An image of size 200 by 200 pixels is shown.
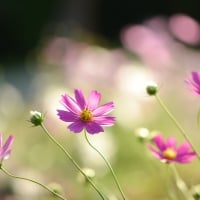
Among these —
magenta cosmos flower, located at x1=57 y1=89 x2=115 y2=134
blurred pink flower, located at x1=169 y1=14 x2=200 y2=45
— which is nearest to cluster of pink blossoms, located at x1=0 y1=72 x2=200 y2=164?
magenta cosmos flower, located at x1=57 y1=89 x2=115 y2=134

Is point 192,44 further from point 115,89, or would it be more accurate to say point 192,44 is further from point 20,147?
point 20,147

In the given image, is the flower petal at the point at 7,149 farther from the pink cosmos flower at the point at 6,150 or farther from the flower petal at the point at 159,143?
the flower petal at the point at 159,143

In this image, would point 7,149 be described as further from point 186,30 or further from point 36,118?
point 186,30

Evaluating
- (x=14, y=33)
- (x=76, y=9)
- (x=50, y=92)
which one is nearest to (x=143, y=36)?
(x=50, y=92)

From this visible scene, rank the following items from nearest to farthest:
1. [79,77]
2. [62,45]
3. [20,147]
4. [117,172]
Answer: [117,172]
[20,147]
[79,77]
[62,45]

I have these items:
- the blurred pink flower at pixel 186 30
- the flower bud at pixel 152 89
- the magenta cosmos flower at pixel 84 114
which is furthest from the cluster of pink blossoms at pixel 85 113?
the blurred pink flower at pixel 186 30

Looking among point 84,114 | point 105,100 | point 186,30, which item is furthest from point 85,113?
point 186,30

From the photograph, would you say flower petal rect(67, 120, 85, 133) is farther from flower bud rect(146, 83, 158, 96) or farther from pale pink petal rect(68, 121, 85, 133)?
flower bud rect(146, 83, 158, 96)
